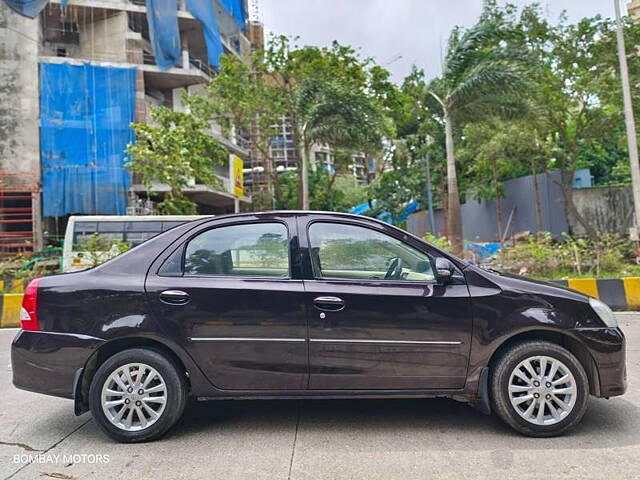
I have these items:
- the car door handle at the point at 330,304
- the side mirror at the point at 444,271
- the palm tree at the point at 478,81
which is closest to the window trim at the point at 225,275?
the car door handle at the point at 330,304

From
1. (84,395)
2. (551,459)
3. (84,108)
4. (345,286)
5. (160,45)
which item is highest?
(160,45)

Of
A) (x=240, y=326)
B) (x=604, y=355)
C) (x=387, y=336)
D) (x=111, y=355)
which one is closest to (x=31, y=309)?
(x=111, y=355)

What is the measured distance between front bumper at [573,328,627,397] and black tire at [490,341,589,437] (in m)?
0.13

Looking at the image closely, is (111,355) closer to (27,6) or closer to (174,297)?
(174,297)

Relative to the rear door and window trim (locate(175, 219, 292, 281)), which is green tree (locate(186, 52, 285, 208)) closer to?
window trim (locate(175, 219, 292, 281))

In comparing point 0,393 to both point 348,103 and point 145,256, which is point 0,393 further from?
point 348,103

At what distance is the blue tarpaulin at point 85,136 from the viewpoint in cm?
2486

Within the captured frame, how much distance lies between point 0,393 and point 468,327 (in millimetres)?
4408

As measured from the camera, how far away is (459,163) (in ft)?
90.0

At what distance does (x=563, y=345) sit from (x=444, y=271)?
3.47ft

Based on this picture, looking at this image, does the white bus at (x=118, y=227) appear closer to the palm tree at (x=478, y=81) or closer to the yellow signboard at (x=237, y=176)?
the yellow signboard at (x=237, y=176)

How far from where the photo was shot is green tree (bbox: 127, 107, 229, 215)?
2200cm

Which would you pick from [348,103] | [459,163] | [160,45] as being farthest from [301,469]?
[160,45]

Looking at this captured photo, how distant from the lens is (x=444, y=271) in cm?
340
